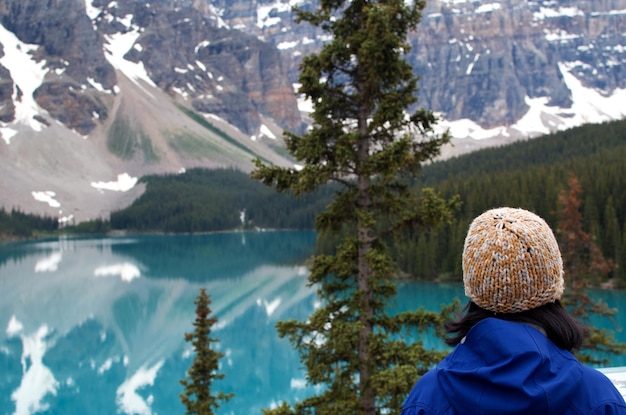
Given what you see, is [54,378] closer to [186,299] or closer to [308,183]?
[186,299]

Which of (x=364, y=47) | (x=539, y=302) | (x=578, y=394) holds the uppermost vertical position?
(x=364, y=47)

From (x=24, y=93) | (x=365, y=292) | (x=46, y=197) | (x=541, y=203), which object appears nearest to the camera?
(x=365, y=292)

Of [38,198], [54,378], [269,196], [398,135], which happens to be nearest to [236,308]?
[54,378]

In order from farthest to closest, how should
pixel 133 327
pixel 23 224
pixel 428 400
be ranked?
1. pixel 23 224
2. pixel 133 327
3. pixel 428 400

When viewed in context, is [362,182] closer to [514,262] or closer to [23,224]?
[514,262]

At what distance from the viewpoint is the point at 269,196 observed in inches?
5714

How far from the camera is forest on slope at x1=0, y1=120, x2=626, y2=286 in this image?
51.5m

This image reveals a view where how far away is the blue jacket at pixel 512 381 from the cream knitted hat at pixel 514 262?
138 millimetres

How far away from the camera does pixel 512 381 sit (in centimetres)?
199

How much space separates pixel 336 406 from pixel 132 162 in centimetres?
18566

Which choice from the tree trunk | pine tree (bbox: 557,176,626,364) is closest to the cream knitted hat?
the tree trunk

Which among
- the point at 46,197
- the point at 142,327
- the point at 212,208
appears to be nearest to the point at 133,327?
the point at 142,327

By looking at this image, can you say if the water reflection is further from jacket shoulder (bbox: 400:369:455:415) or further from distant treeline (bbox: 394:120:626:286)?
jacket shoulder (bbox: 400:369:455:415)

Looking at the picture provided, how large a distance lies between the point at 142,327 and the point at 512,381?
43.5m
